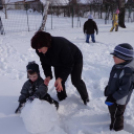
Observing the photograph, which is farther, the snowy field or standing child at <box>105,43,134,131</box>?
the snowy field

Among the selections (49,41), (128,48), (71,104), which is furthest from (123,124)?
(49,41)

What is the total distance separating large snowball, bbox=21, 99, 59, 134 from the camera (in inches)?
77.9

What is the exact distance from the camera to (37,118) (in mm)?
1983

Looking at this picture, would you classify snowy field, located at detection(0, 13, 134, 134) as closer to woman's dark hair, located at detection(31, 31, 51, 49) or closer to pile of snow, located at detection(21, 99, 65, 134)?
pile of snow, located at detection(21, 99, 65, 134)

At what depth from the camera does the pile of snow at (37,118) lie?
1.98 m

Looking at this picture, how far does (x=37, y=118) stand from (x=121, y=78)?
1.10 m

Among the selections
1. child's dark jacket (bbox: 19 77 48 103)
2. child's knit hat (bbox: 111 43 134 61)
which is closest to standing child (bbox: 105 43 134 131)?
child's knit hat (bbox: 111 43 134 61)

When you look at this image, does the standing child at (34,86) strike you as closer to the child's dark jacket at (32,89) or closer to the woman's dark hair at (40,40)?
the child's dark jacket at (32,89)

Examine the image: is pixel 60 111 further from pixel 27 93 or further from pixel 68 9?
pixel 68 9

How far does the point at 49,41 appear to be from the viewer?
1.93 meters

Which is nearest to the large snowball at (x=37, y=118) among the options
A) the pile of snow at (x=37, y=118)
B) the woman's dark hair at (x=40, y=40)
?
the pile of snow at (x=37, y=118)

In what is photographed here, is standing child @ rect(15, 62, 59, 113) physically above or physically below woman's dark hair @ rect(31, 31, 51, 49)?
below

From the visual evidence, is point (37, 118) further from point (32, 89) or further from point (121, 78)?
point (121, 78)

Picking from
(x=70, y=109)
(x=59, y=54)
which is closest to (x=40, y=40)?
(x=59, y=54)
